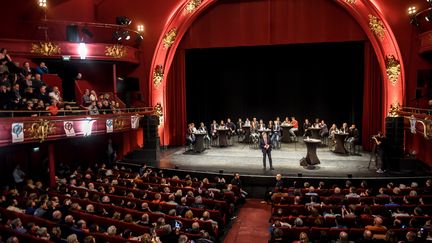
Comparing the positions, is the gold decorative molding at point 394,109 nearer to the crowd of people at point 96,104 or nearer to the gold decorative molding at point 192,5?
the gold decorative molding at point 192,5

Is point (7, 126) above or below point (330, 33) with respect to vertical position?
below

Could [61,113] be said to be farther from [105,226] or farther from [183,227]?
[183,227]

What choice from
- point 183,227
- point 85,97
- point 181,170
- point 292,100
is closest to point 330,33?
point 292,100

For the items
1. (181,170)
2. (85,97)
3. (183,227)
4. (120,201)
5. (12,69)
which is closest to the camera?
(183,227)

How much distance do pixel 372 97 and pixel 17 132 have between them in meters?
14.1

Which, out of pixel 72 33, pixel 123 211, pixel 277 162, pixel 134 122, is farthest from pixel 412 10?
pixel 72 33

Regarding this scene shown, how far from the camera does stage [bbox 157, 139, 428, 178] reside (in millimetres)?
11297

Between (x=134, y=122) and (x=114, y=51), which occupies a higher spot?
(x=114, y=51)

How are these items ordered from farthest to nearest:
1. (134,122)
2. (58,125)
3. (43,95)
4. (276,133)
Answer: (276,133) → (134,122) → (43,95) → (58,125)

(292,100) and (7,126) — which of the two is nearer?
(7,126)

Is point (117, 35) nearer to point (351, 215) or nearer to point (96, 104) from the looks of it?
point (96, 104)

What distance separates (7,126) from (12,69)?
276 cm

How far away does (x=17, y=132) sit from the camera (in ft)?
31.7

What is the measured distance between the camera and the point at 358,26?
15.2 metres
